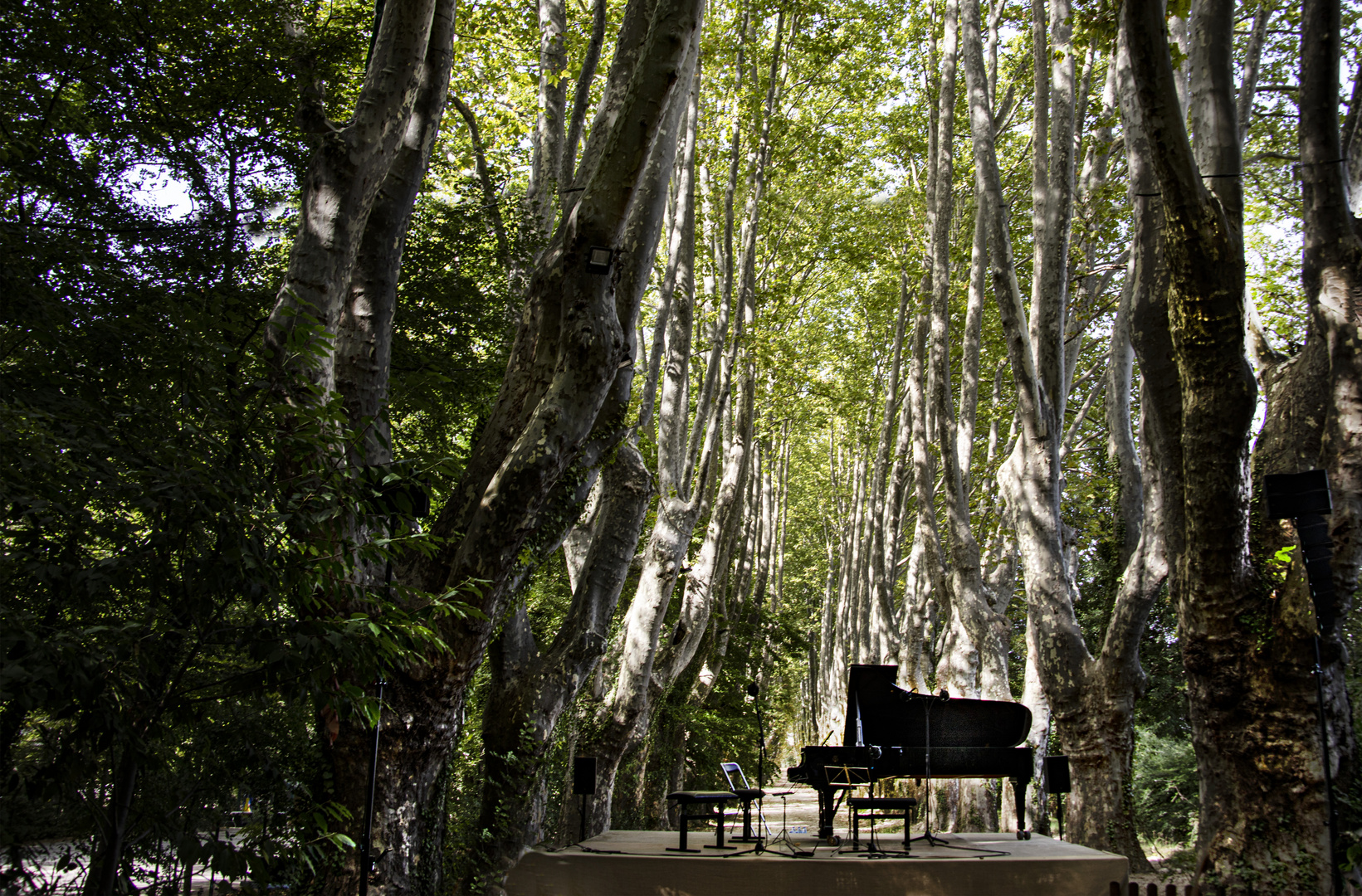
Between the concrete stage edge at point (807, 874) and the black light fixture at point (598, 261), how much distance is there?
3.97 m

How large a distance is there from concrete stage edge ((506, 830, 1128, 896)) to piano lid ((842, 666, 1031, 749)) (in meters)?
1.24

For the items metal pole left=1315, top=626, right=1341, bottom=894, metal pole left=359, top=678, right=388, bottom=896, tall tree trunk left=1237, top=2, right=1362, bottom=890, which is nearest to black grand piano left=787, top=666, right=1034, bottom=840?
tall tree trunk left=1237, top=2, right=1362, bottom=890

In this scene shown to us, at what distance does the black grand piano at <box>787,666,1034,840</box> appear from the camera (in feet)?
24.3

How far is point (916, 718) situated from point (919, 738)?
163 mm

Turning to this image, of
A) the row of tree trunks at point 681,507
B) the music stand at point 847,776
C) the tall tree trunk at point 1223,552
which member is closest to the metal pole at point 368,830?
the music stand at point 847,776

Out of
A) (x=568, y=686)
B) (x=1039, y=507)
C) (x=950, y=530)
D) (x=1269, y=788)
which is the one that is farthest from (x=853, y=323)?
(x=1269, y=788)

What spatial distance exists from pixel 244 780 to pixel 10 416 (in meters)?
2.18

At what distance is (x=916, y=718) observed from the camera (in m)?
7.44

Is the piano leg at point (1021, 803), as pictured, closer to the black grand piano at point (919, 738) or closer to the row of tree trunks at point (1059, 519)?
the black grand piano at point (919, 738)

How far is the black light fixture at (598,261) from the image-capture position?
5.09m

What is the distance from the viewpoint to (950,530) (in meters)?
9.91

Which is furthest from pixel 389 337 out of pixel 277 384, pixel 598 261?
pixel 277 384

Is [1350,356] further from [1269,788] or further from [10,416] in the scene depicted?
[10,416]

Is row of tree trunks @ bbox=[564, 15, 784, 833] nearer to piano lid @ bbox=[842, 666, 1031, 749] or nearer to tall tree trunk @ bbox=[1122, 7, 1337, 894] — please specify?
piano lid @ bbox=[842, 666, 1031, 749]
